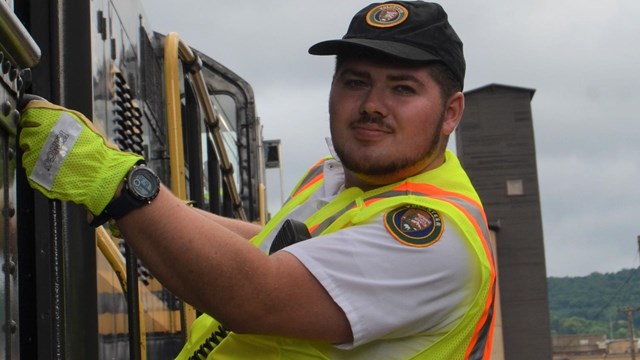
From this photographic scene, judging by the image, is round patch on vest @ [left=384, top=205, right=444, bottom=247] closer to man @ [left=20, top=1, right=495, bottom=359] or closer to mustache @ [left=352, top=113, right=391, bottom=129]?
man @ [left=20, top=1, right=495, bottom=359]

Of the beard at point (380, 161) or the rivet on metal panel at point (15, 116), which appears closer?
the rivet on metal panel at point (15, 116)

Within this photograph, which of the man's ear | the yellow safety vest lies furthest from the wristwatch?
the man's ear

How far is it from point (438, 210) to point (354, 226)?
175mm

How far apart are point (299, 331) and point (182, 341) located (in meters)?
1.86

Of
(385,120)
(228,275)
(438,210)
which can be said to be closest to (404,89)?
(385,120)

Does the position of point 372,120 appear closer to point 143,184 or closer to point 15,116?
point 143,184

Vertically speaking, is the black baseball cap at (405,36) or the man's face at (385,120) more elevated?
the black baseball cap at (405,36)

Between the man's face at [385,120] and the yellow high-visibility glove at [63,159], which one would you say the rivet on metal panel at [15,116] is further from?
the man's face at [385,120]

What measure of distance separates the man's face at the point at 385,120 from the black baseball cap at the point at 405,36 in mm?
47

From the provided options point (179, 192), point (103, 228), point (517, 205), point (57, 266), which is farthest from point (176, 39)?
point (517, 205)

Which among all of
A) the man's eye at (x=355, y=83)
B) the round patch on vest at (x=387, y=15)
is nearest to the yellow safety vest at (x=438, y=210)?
the man's eye at (x=355, y=83)

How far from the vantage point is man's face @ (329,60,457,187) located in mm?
2525

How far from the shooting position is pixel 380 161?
2523 mm

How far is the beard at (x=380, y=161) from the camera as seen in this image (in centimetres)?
253
